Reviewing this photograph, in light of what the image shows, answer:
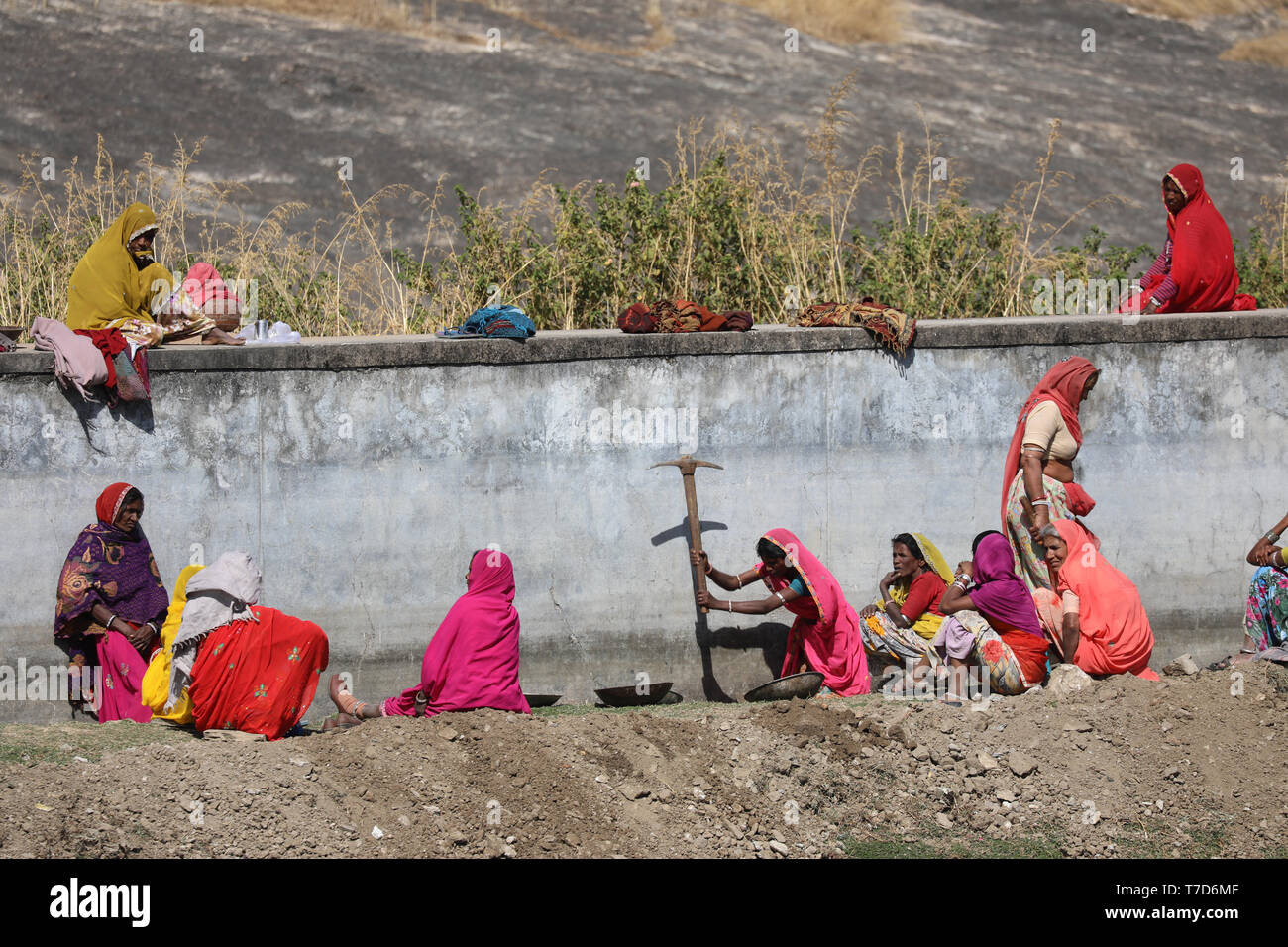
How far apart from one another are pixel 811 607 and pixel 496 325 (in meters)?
2.34

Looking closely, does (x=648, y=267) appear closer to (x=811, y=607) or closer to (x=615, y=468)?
(x=615, y=468)

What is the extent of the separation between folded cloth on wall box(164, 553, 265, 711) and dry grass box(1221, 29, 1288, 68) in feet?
73.2

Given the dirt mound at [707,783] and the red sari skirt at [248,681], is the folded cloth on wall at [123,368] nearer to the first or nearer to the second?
the red sari skirt at [248,681]

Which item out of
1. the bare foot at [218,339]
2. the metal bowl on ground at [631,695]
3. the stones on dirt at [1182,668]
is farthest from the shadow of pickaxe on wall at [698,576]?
the bare foot at [218,339]

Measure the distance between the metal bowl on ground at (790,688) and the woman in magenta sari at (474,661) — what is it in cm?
122

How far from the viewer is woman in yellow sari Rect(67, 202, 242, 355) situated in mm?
7637

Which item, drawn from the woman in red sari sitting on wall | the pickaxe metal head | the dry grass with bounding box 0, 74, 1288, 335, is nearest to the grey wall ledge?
the woman in red sari sitting on wall

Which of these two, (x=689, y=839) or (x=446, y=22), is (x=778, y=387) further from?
(x=446, y=22)

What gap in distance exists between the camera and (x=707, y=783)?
19.8 feet

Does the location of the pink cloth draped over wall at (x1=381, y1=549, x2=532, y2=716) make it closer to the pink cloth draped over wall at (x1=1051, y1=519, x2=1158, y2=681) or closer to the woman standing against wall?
the woman standing against wall

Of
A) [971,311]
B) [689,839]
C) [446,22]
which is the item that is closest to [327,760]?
[689,839]

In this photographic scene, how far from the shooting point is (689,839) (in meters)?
5.70

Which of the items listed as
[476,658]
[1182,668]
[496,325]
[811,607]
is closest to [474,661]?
[476,658]

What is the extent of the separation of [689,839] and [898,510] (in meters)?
2.76
